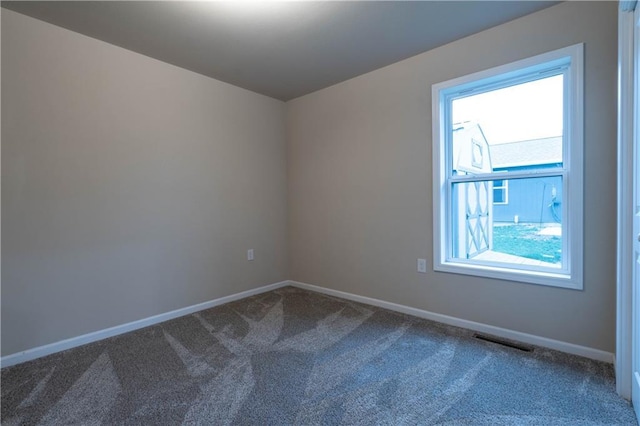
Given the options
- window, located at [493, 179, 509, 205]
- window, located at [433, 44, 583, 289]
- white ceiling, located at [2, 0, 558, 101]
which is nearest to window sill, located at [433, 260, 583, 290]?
window, located at [433, 44, 583, 289]

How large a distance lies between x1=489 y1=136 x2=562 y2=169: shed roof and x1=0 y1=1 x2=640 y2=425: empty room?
0.05 ft

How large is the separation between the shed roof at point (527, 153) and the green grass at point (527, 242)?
49 cm

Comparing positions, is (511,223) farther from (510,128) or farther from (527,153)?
(510,128)

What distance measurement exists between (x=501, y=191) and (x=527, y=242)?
1.46 ft

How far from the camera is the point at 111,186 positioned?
250 centimetres

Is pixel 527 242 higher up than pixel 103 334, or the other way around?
pixel 527 242

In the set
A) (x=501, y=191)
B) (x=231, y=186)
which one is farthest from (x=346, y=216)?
(x=501, y=191)

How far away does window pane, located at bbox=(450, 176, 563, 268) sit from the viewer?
223cm

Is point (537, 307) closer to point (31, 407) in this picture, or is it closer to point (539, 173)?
point (539, 173)

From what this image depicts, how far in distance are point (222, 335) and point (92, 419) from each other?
3.35ft

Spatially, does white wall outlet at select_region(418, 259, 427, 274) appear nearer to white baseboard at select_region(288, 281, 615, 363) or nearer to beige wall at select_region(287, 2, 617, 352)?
beige wall at select_region(287, 2, 617, 352)

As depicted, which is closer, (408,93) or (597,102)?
(597,102)

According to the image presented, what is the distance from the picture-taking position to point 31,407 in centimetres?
161

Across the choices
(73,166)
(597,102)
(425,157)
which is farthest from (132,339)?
(597,102)
